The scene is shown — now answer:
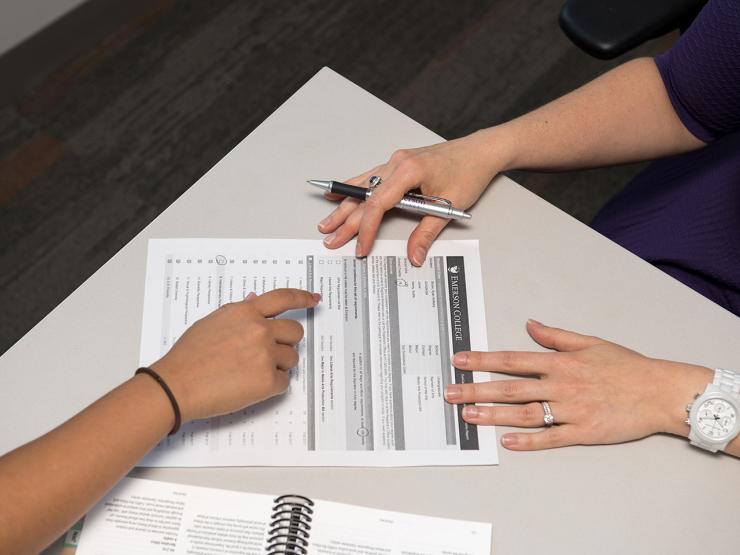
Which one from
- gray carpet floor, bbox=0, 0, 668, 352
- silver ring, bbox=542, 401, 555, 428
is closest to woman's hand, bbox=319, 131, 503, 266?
silver ring, bbox=542, 401, 555, 428

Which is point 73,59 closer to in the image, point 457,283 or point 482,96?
point 482,96

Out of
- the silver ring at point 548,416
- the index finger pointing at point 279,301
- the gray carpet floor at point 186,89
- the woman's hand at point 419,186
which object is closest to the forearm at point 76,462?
the index finger pointing at point 279,301

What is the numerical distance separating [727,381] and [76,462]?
731mm

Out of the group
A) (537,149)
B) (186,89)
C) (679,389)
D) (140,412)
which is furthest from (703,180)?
(186,89)

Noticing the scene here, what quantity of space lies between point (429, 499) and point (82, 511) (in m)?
0.36

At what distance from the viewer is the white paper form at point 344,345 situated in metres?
0.85

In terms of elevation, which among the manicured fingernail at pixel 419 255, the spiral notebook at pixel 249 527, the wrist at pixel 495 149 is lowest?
the spiral notebook at pixel 249 527

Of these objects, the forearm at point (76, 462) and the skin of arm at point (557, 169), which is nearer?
the forearm at point (76, 462)

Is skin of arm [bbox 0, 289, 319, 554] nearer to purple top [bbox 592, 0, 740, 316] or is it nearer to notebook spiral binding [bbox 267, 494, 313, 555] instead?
notebook spiral binding [bbox 267, 494, 313, 555]

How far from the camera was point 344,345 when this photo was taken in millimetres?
908

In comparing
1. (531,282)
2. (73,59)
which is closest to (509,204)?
(531,282)

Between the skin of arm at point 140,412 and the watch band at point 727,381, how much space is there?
1.60 ft

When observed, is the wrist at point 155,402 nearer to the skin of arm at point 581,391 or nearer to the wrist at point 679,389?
the skin of arm at point 581,391

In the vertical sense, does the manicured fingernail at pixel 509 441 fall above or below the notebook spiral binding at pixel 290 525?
above
